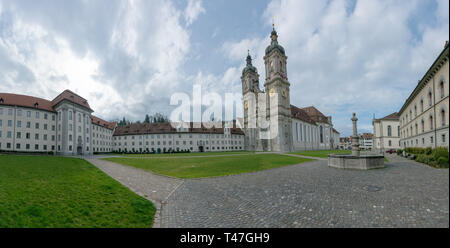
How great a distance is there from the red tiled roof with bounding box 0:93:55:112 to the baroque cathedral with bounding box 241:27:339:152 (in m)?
61.4

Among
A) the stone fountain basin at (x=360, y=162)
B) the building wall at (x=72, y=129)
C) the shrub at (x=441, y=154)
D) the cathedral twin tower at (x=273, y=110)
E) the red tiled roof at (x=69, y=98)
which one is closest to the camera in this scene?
the shrub at (x=441, y=154)

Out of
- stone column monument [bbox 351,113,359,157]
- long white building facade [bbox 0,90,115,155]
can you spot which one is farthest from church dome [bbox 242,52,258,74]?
stone column monument [bbox 351,113,359,157]

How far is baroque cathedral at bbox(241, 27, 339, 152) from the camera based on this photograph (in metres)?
59.4

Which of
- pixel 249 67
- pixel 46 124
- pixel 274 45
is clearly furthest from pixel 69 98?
pixel 249 67

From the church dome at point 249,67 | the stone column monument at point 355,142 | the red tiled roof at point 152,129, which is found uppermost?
the church dome at point 249,67

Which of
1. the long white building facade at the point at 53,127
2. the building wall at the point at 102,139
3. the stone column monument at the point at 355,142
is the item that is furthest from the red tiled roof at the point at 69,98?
the stone column monument at the point at 355,142

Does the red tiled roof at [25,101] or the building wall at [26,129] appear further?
the red tiled roof at [25,101]

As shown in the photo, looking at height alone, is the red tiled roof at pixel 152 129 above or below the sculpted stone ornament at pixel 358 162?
above

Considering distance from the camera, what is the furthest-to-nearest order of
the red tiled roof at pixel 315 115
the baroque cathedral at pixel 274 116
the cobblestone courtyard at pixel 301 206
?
the red tiled roof at pixel 315 115, the baroque cathedral at pixel 274 116, the cobblestone courtyard at pixel 301 206

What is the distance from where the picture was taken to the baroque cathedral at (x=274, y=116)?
59.4 meters

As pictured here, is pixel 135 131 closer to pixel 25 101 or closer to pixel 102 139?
pixel 102 139

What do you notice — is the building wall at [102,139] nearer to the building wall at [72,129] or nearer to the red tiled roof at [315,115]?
the building wall at [72,129]
